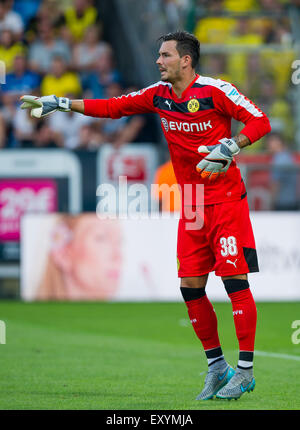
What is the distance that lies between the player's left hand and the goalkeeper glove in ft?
3.78

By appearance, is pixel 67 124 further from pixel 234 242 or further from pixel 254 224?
pixel 234 242

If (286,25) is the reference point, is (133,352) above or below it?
below

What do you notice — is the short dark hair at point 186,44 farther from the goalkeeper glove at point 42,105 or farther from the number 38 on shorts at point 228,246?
the number 38 on shorts at point 228,246

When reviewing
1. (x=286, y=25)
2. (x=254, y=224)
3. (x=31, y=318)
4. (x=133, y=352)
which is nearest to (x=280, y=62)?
(x=286, y=25)

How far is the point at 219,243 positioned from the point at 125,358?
8.30ft

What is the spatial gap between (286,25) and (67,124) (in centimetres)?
442

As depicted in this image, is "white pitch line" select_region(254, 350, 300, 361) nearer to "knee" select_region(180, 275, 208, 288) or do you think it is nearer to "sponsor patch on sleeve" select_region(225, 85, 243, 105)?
"knee" select_region(180, 275, 208, 288)

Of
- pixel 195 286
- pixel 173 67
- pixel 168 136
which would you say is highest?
pixel 173 67

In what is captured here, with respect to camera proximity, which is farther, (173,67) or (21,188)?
(21,188)

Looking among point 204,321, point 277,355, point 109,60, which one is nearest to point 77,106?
point 204,321

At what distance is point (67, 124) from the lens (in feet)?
56.1

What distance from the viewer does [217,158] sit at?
20.1 ft

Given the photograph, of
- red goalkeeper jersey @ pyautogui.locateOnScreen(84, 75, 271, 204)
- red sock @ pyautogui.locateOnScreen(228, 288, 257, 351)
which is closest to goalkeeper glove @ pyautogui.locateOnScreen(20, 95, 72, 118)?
red goalkeeper jersey @ pyautogui.locateOnScreen(84, 75, 271, 204)

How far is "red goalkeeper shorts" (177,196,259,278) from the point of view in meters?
6.39
